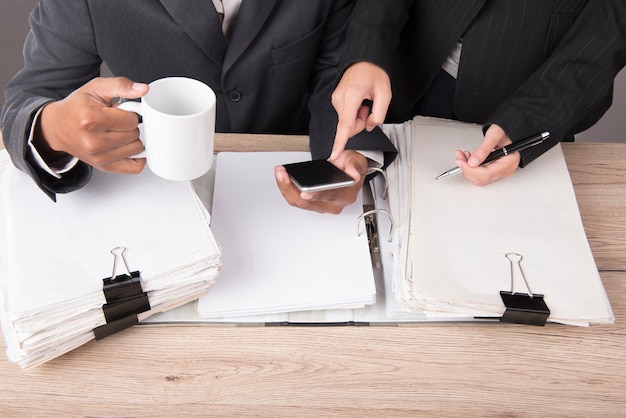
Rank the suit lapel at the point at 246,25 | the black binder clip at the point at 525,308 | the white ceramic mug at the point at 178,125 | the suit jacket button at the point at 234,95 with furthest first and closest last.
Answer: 1. the suit jacket button at the point at 234,95
2. the suit lapel at the point at 246,25
3. the black binder clip at the point at 525,308
4. the white ceramic mug at the point at 178,125

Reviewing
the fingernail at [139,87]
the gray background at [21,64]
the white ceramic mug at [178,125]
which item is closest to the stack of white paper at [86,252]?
the white ceramic mug at [178,125]

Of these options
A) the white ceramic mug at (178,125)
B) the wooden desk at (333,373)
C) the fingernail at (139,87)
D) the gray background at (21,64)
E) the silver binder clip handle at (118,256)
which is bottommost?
the wooden desk at (333,373)

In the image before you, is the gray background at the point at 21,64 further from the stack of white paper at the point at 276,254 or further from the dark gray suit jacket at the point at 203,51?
the stack of white paper at the point at 276,254

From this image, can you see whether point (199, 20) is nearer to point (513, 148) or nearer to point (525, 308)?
point (513, 148)

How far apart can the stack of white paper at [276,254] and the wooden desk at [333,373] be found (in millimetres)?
47

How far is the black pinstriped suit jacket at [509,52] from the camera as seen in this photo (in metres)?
1.13

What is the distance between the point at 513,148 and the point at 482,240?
0.71ft

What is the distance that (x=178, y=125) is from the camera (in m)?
0.77

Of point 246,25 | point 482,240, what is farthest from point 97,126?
point 482,240

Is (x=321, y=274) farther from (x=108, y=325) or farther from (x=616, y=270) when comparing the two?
(x=616, y=270)

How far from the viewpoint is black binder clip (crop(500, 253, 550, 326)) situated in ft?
2.92

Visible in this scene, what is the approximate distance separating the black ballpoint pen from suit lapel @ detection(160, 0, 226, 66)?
55 centimetres

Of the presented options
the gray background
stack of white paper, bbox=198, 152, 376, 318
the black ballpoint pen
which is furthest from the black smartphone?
the gray background

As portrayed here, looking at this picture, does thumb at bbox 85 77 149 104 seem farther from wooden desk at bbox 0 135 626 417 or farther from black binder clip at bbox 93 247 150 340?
wooden desk at bbox 0 135 626 417
